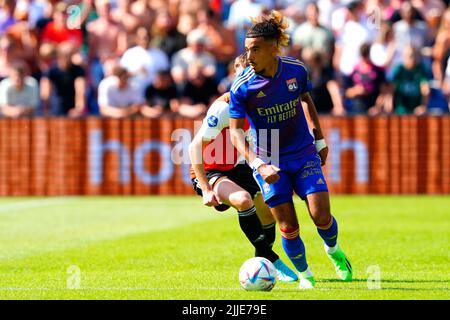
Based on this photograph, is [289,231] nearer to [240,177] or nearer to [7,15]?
[240,177]

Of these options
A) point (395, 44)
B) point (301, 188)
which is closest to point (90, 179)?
point (395, 44)

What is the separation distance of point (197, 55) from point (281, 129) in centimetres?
1253

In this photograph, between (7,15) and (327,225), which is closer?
(327,225)

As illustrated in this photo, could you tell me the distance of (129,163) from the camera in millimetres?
22969

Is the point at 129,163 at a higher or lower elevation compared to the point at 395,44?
lower

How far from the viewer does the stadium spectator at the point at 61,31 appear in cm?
A: 2435

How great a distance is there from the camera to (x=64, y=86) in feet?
77.3

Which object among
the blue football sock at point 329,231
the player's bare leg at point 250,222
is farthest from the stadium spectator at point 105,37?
the blue football sock at point 329,231

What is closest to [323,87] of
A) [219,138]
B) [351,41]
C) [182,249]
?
[351,41]

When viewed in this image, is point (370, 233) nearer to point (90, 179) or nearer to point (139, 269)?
point (139, 269)

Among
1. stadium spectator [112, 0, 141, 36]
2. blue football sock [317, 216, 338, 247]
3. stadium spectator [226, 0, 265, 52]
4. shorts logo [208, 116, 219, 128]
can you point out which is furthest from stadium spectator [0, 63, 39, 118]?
blue football sock [317, 216, 338, 247]

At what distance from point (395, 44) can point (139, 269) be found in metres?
12.1

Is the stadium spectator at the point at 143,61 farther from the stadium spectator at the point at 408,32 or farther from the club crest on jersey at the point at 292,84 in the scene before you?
the club crest on jersey at the point at 292,84
